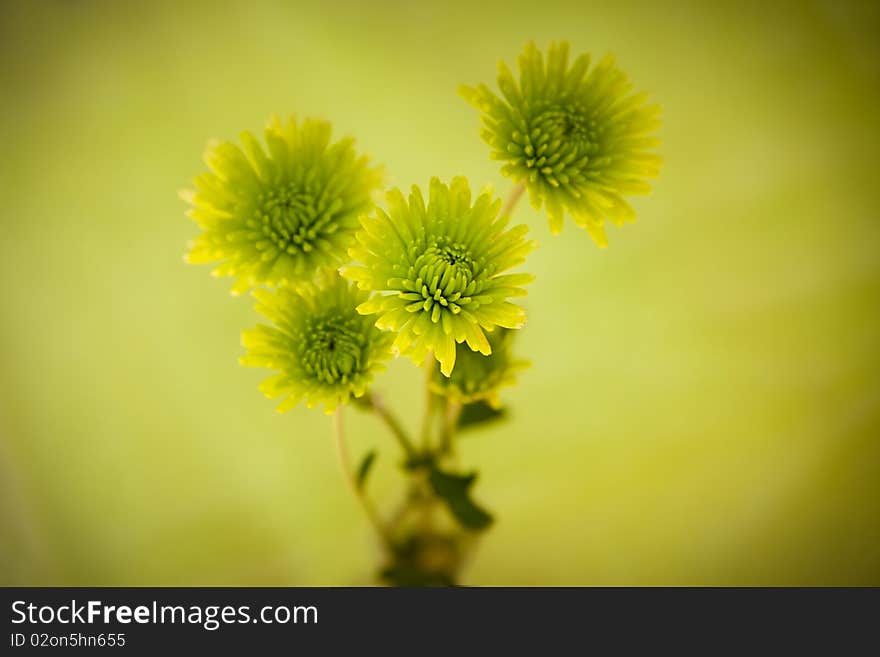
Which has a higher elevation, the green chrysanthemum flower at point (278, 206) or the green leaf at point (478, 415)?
the green chrysanthemum flower at point (278, 206)

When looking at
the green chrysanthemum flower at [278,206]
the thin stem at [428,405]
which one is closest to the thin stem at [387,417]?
the thin stem at [428,405]

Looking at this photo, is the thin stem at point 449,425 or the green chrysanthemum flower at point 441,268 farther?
the thin stem at point 449,425

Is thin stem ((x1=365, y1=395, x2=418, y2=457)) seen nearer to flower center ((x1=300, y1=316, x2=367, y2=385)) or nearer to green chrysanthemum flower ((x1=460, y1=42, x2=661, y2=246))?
flower center ((x1=300, y1=316, x2=367, y2=385))

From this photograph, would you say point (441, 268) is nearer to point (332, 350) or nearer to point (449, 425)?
point (332, 350)

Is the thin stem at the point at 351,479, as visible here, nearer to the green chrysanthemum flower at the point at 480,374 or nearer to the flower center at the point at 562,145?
the green chrysanthemum flower at the point at 480,374

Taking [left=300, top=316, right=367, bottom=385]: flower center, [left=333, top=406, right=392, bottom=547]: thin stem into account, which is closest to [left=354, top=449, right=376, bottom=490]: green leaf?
[left=333, top=406, right=392, bottom=547]: thin stem
